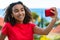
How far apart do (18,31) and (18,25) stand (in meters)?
0.04

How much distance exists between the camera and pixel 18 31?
3.36 feet

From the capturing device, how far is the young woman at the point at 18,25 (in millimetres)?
1019

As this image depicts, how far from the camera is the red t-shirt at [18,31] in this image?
1.01 meters

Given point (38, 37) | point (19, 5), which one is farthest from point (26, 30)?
point (38, 37)

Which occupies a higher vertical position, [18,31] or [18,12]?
[18,12]

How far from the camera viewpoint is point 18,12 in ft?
3.34

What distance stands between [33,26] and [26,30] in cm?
5

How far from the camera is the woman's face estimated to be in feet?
3.34

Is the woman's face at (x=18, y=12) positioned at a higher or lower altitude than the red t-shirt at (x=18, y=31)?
higher

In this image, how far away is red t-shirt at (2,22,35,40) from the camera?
3.32ft

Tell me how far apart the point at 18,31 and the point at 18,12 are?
11 centimetres

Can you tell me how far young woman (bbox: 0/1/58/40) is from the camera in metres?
1.02

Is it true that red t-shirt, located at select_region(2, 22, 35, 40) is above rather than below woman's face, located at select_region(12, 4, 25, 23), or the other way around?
below

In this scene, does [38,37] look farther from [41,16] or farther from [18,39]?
[18,39]
